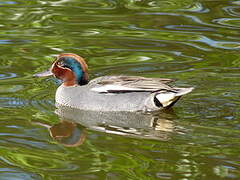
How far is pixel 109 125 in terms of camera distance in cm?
880

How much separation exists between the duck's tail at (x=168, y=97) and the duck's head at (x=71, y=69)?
3.65ft

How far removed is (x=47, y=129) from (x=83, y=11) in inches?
239

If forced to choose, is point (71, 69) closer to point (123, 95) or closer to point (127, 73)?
point (123, 95)

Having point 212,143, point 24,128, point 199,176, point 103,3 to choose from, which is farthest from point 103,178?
point 103,3

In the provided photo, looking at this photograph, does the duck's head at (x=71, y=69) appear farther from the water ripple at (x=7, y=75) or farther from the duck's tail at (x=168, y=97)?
the duck's tail at (x=168, y=97)

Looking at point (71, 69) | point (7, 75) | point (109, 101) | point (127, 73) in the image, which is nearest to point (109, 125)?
point (109, 101)

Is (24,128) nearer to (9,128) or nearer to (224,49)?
(9,128)

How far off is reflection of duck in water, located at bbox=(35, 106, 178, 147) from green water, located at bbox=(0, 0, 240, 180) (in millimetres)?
33

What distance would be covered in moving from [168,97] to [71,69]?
145 cm

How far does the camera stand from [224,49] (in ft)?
39.4

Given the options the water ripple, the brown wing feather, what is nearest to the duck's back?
the brown wing feather

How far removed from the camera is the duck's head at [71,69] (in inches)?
390

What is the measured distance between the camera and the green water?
7.43 m

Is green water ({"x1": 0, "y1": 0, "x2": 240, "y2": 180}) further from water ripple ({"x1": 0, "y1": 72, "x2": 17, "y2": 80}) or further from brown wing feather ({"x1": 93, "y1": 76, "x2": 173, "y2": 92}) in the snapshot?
brown wing feather ({"x1": 93, "y1": 76, "x2": 173, "y2": 92})
